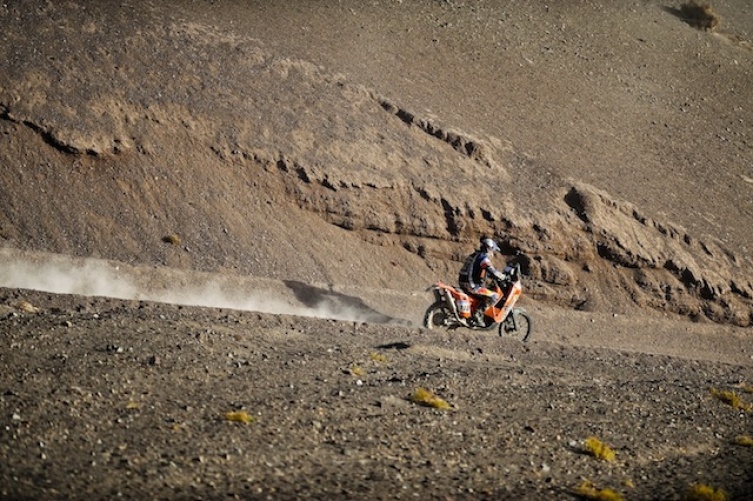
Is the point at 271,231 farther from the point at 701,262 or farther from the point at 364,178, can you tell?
the point at 701,262

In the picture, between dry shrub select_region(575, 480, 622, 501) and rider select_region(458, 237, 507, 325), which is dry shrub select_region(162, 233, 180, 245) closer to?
rider select_region(458, 237, 507, 325)

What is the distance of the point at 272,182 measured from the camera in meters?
30.5

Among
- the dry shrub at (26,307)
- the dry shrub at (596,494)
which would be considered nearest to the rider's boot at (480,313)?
the dry shrub at (26,307)

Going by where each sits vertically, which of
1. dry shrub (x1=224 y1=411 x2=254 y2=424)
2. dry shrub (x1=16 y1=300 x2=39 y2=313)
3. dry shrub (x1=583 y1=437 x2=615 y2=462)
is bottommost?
dry shrub (x1=16 y1=300 x2=39 y2=313)

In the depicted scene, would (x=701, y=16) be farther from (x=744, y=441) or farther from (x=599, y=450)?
(x=599, y=450)

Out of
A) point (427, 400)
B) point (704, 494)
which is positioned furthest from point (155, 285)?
point (704, 494)

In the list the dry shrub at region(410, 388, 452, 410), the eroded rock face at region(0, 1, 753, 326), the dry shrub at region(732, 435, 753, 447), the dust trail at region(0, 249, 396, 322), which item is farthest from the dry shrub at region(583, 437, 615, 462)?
the eroded rock face at region(0, 1, 753, 326)

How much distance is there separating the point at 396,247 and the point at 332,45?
500 inches

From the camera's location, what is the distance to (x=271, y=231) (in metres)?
28.7

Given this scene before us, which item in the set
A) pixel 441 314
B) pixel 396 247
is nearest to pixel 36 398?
pixel 441 314

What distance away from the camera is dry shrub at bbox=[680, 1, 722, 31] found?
182ft

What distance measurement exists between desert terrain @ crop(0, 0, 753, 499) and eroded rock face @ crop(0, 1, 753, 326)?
0.10m

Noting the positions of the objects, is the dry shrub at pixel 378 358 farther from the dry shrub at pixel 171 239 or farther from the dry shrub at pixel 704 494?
the dry shrub at pixel 171 239

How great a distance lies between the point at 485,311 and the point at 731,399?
595cm
